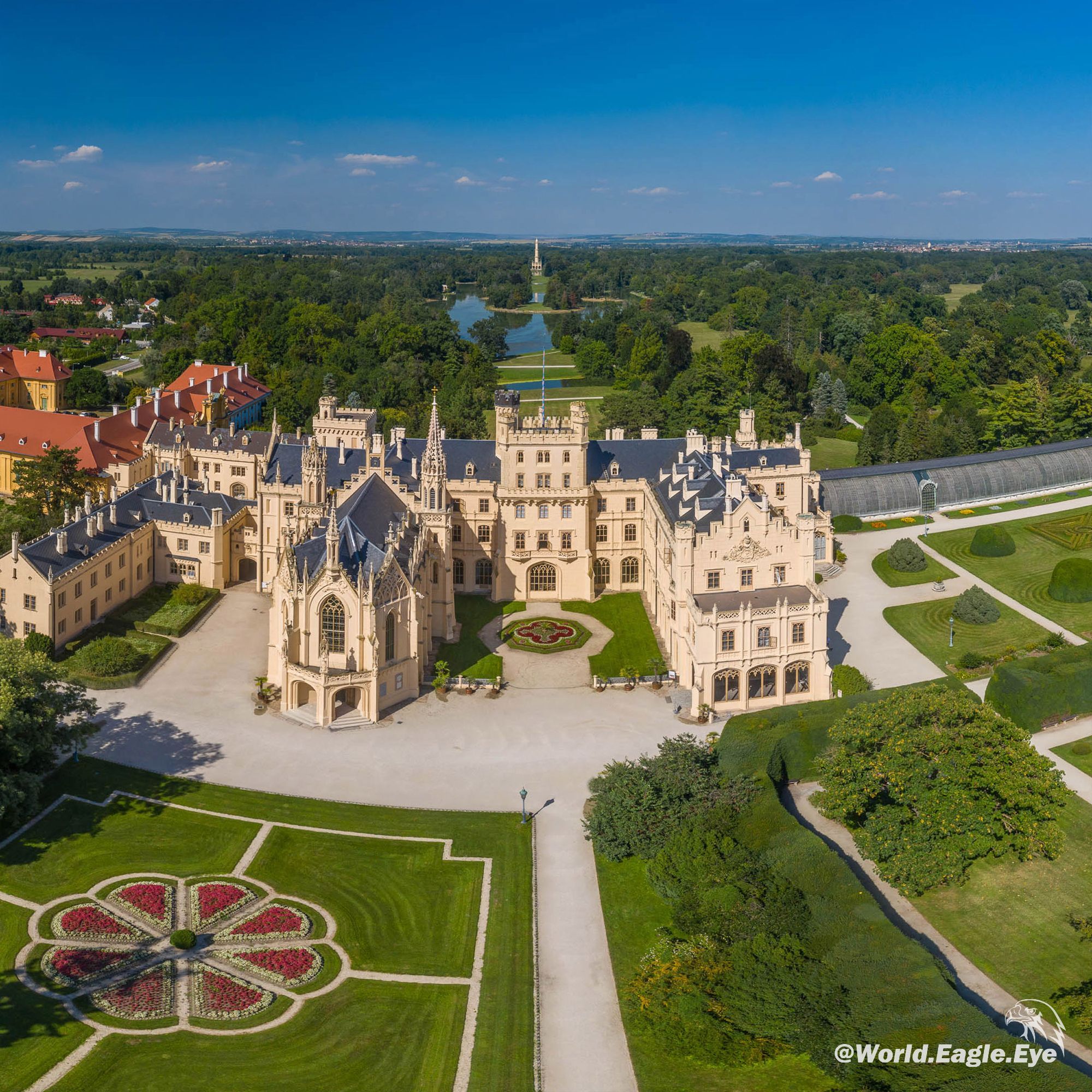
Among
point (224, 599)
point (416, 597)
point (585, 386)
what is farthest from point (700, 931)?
point (585, 386)

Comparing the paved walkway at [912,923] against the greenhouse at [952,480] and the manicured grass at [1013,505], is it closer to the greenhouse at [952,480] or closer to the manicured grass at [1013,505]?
the greenhouse at [952,480]

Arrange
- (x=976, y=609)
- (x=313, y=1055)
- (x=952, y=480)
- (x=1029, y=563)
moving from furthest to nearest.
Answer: (x=952, y=480) < (x=1029, y=563) < (x=976, y=609) < (x=313, y=1055)

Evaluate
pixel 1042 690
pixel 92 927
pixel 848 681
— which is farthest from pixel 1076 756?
pixel 92 927

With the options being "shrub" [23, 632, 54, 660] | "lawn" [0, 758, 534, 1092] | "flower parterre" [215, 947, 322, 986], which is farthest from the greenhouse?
"flower parterre" [215, 947, 322, 986]

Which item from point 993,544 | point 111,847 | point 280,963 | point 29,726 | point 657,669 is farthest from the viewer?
point 993,544

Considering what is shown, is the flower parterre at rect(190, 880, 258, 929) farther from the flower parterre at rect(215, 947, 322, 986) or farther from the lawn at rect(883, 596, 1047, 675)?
the lawn at rect(883, 596, 1047, 675)

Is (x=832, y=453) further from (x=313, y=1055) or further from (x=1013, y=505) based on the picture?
(x=313, y=1055)
